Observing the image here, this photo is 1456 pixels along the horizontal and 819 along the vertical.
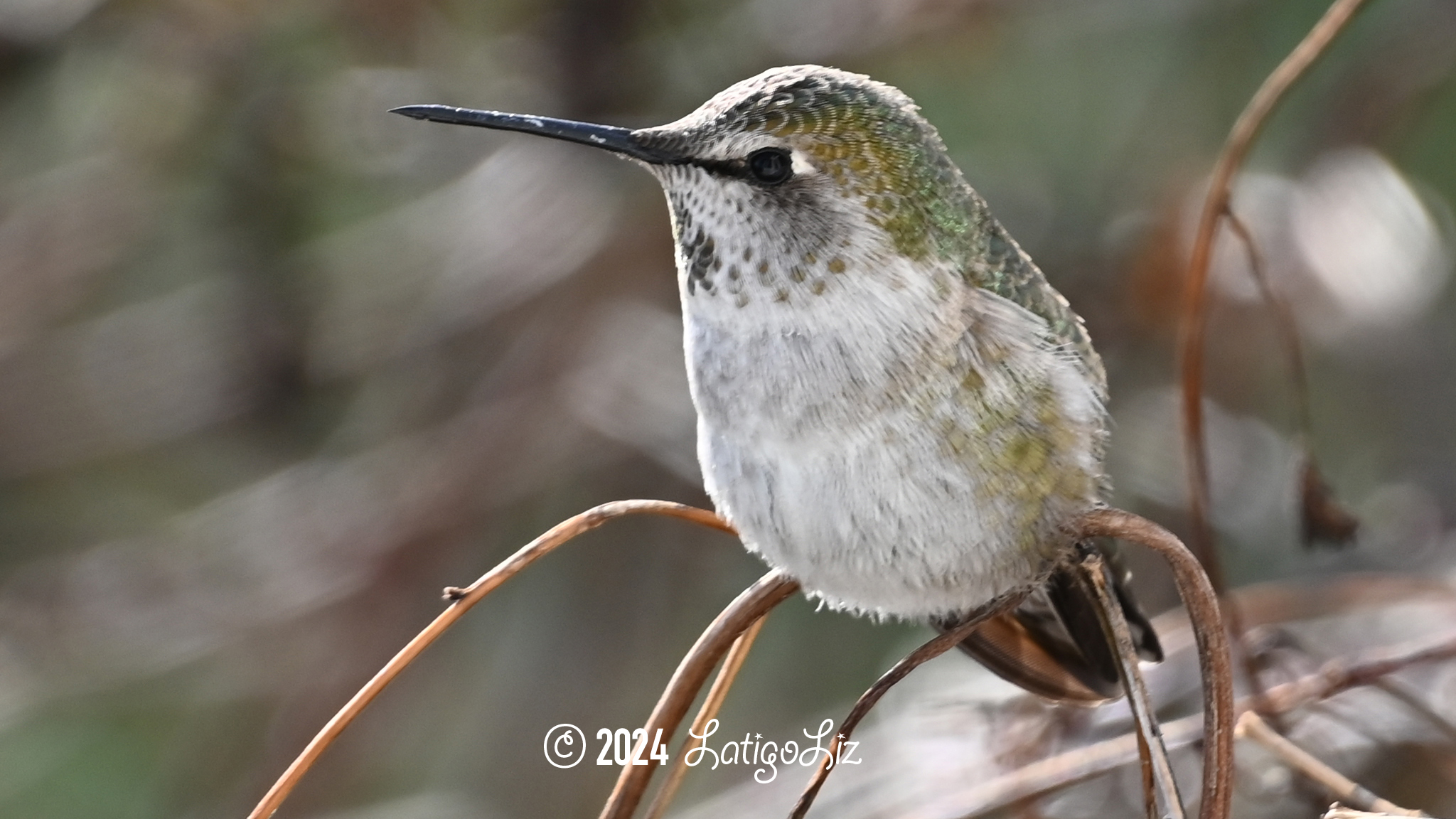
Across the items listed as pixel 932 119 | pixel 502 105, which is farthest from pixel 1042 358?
pixel 932 119

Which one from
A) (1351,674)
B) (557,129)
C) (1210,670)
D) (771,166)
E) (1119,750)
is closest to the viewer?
(1210,670)

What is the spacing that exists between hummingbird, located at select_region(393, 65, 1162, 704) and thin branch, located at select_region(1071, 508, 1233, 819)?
31 cm

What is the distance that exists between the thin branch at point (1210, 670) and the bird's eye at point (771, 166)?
58 centimetres

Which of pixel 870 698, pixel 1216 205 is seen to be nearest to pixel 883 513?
pixel 870 698

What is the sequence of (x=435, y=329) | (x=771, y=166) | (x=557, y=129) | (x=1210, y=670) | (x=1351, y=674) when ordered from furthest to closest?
1. (x=435, y=329)
2. (x=1351, y=674)
3. (x=771, y=166)
4. (x=557, y=129)
5. (x=1210, y=670)

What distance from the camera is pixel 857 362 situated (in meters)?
1.63

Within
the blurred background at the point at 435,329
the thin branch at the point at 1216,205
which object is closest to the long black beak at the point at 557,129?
the thin branch at the point at 1216,205

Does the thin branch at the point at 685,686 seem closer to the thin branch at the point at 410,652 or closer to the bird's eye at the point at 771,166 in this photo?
the thin branch at the point at 410,652

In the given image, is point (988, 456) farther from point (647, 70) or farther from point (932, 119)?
point (932, 119)

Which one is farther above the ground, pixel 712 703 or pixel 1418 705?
pixel 712 703

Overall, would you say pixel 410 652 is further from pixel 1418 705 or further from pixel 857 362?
pixel 1418 705

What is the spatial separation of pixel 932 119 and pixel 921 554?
11.2 ft

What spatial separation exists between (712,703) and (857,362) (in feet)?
1.30

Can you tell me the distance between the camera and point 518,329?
3.63 m
